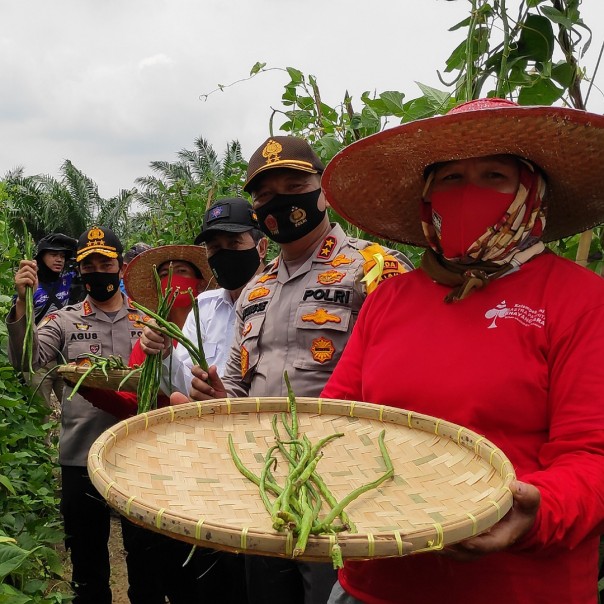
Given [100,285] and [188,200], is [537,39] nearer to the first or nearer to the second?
[100,285]

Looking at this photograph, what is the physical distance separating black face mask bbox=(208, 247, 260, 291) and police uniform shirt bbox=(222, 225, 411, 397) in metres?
0.55

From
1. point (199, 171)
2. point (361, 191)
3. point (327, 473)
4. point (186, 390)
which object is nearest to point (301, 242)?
point (361, 191)

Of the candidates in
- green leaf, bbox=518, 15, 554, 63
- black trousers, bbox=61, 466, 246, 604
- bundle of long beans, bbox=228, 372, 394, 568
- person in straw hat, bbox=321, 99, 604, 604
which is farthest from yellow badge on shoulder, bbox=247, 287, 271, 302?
black trousers, bbox=61, 466, 246, 604

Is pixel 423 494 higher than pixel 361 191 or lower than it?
lower

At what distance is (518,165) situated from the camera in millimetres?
1622

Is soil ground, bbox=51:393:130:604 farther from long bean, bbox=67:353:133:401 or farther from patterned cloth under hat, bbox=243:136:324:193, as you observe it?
patterned cloth under hat, bbox=243:136:324:193

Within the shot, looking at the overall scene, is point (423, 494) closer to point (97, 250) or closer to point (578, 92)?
point (578, 92)

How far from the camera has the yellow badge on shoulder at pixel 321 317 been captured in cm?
235

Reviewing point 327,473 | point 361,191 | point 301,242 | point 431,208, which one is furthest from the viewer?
point 301,242

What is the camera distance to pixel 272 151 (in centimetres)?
250

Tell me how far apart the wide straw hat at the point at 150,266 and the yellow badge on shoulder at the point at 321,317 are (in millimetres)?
1301

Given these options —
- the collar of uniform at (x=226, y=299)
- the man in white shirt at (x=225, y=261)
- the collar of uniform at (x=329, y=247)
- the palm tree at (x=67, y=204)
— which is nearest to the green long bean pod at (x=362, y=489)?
the collar of uniform at (x=329, y=247)

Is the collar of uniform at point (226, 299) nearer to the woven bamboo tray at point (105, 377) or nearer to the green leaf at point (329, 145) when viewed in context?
the woven bamboo tray at point (105, 377)

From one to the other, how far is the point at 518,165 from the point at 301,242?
107 cm
